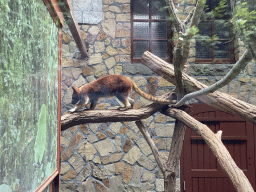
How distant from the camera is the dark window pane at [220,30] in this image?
638 mm

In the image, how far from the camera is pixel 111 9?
1.12 m

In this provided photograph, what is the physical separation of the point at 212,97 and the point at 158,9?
22.9 inches

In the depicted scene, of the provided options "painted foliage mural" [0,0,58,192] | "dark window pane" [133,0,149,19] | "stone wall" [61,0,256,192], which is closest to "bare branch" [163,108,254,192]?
"stone wall" [61,0,256,192]

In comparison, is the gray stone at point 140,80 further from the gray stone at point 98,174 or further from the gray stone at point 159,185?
the gray stone at point 159,185

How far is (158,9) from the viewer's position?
0.90 meters

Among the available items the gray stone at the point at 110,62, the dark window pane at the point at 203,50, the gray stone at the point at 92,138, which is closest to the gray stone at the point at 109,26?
the gray stone at the point at 110,62

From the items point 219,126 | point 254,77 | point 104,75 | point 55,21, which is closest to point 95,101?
point 104,75

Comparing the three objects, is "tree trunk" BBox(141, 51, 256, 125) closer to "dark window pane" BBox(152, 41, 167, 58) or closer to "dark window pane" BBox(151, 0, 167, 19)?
"dark window pane" BBox(152, 41, 167, 58)

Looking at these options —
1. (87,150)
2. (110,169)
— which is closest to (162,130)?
(110,169)

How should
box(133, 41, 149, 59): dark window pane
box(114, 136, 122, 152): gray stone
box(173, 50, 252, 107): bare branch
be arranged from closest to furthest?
box(173, 50, 252, 107): bare branch < box(133, 41, 149, 59): dark window pane < box(114, 136, 122, 152): gray stone

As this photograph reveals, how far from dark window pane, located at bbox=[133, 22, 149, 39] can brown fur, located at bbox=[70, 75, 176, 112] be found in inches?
13.4

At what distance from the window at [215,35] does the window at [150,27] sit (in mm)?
196

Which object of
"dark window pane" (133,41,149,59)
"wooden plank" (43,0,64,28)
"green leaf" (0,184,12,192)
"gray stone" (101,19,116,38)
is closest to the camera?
"green leaf" (0,184,12,192)

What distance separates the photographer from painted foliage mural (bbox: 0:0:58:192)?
1.40 feet
